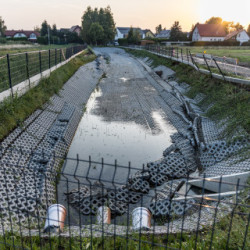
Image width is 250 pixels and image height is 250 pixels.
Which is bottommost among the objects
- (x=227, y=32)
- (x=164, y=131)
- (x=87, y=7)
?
(x=164, y=131)

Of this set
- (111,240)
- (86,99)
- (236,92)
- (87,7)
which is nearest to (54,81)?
(86,99)

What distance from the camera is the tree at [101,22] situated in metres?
93.4

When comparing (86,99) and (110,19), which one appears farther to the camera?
(110,19)

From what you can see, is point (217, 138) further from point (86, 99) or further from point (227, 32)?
point (227, 32)

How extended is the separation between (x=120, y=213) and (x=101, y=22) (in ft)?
319

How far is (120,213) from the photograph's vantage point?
771 cm

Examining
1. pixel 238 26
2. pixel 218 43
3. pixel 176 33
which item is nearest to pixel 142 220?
pixel 218 43

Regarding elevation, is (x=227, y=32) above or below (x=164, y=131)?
above

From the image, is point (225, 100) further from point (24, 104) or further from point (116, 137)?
point (24, 104)

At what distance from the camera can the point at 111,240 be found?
4797 millimetres

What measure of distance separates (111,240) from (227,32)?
103 m

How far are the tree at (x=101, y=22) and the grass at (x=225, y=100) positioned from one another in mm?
77705

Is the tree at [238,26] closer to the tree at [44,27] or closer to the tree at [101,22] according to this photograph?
the tree at [101,22]

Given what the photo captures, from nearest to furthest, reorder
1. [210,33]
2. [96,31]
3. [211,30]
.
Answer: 1. [96,31]
2. [210,33]
3. [211,30]
